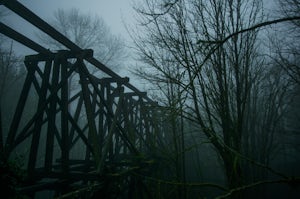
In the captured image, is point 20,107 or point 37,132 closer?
point 37,132

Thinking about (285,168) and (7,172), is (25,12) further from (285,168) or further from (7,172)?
(285,168)

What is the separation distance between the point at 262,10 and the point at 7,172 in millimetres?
3763

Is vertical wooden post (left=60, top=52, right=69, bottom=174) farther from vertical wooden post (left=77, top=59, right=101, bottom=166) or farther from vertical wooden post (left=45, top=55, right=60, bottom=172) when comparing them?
vertical wooden post (left=77, top=59, right=101, bottom=166)

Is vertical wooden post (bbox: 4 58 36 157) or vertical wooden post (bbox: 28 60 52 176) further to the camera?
vertical wooden post (bbox: 4 58 36 157)

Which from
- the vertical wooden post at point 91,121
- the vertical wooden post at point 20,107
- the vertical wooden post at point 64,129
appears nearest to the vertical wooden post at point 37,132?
the vertical wooden post at point 20,107

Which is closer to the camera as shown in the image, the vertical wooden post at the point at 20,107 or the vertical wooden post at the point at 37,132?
the vertical wooden post at the point at 37,132

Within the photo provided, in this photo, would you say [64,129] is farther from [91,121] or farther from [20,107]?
[20,107]

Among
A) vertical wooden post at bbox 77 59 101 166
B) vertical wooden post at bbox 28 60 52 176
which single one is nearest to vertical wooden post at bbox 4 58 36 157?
vertical wooden post at bbox 28 60 52 176

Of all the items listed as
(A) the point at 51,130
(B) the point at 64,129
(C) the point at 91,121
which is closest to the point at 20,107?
(A) the point at 51,130

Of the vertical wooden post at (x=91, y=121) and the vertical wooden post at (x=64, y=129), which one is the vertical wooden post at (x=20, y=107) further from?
the vertical wooden post at (x=91, y=121)

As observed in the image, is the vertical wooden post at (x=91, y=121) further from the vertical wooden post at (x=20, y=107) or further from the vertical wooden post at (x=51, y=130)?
the vertical wooden post at (x=20, y=107)

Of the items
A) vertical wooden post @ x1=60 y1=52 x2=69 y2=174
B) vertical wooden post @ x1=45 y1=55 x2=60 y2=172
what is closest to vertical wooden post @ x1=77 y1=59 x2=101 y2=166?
vertical wooden post @ x1=60 y1=52 x2=69 y2=174

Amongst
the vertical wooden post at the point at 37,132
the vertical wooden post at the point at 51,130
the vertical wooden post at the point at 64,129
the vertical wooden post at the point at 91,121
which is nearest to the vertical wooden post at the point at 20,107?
the vertical wooden post at the point at 37,132

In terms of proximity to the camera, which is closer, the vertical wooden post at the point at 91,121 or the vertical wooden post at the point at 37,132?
the vertical wooden post at the point at 37,132
